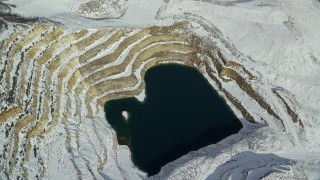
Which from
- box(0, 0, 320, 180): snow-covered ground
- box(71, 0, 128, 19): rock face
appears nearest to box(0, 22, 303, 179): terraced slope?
box(0, 0, 320, 180): snow-covered ground

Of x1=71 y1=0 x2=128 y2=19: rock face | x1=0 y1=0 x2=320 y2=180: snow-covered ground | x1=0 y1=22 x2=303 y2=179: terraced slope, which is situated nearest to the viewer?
x1=0 y1=22 x2=303 y2=179: terraced slope

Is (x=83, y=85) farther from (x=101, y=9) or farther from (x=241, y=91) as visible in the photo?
(x=241, y=91)

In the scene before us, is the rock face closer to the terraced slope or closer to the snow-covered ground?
the snow-covered ground

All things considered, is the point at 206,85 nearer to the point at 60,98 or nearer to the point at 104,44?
the point at 104,44

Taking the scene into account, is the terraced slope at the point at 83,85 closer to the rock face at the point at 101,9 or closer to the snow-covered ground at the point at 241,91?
the snow-covered ground at the point at 241,91

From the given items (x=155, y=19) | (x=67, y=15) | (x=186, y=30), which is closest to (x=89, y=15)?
(x=67, y=15)

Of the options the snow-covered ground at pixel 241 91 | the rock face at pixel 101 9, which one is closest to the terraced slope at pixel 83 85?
the snow-covered ground at pixel 241 91
